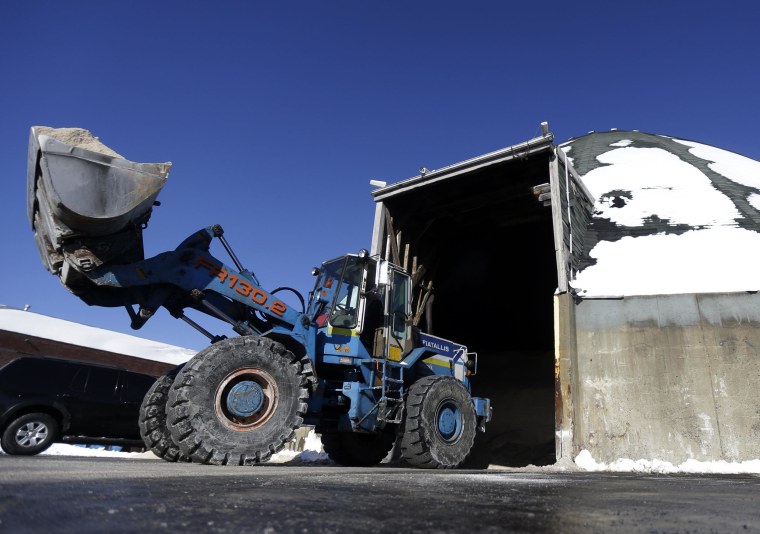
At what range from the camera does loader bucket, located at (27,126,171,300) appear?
5.44 metres

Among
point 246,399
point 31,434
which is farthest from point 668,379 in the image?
point 31,434

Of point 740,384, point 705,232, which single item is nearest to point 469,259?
point 705,232

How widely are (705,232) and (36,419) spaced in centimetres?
1391

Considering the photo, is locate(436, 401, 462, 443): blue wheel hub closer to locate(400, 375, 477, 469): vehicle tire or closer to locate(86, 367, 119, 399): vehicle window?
locate(400, 375, 477, 469): vehicle tire

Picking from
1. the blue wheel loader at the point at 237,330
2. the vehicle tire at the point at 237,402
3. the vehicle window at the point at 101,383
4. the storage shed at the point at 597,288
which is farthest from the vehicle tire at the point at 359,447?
the vehicle window at the point at 101,383

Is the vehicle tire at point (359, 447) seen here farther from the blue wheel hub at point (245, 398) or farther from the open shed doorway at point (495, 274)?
the open shed doorway at point (495, 274)

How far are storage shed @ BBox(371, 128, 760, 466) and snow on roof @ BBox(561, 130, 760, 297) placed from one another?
0.05 metres

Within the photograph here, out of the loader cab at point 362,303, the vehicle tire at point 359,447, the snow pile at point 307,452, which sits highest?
the loader cab at point 362,303

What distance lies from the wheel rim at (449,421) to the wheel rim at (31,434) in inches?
255

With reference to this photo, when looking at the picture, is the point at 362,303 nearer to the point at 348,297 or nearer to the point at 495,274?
the point at 348,297

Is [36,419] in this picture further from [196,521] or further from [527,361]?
[527,361]

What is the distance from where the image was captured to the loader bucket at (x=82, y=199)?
17.8ft

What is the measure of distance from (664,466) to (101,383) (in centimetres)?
994

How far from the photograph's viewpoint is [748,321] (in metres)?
8.72
